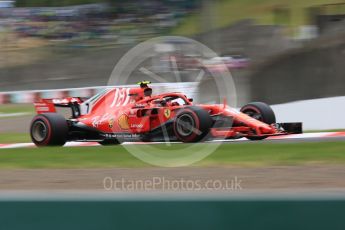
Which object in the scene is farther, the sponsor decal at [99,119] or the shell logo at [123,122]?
the sponsor decal at [99,119]

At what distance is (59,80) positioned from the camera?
27688mm

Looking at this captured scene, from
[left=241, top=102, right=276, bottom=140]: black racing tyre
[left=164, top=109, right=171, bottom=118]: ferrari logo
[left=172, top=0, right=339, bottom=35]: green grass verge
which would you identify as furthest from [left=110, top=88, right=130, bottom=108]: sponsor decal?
[left=172, top=0, right=339, bottom=35]: green grass verge

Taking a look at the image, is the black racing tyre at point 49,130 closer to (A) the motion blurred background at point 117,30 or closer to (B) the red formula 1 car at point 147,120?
(B) the red formula 1 car at point 147,120

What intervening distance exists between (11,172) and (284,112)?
7817mm

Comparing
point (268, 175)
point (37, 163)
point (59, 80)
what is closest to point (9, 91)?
point (59, 80)

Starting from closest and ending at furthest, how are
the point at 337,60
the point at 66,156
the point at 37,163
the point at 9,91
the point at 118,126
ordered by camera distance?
1. the point at 37,163
2. the point at 66,156
3. the point at 118,126
4. the point at 337,60
5. the point at 9,91

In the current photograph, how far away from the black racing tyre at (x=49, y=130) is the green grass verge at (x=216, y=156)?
0.42 m

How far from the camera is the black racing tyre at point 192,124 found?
1057cm

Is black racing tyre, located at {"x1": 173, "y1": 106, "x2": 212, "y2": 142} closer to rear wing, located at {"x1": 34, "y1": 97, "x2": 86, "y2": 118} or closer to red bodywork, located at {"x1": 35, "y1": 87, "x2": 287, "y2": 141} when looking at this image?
red bodywork, located at {"x1": 35, "y1": 87, "x2": 287, "y2": 141}

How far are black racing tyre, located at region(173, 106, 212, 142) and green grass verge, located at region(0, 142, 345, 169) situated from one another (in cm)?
22

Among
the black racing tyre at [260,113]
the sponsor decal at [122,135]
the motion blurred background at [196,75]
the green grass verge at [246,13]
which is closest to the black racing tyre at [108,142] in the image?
the sponsor decal at [122,135]

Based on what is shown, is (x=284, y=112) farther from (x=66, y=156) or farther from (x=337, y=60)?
(x=66, y=156)

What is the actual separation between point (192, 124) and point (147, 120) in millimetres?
1061

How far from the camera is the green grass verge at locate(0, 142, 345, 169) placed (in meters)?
9.14
